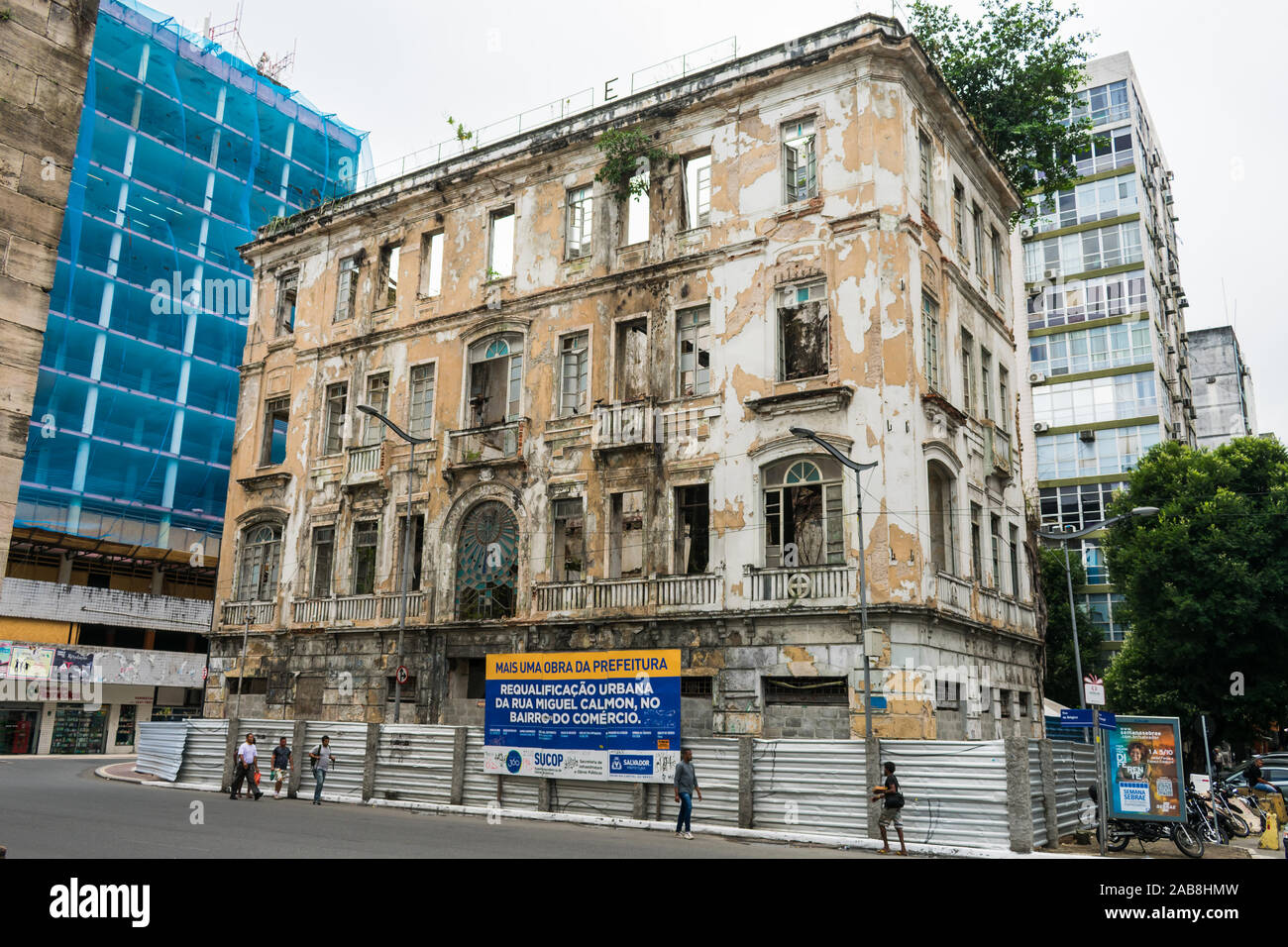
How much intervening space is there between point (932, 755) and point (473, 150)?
22.2 m

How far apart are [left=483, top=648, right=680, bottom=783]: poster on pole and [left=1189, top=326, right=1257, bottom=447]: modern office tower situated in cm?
5922

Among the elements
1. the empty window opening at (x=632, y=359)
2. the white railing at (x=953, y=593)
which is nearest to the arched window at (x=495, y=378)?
the empty window opening at (x=632, y=359)

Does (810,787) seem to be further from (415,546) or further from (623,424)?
(415,546)

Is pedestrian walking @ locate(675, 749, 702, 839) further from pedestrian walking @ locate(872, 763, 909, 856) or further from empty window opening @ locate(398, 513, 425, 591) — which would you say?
empty window opening @ locate(398, 513, 425, 591)

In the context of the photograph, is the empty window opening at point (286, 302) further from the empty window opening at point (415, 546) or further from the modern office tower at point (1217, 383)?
the modern office tower at point (1217, 383)

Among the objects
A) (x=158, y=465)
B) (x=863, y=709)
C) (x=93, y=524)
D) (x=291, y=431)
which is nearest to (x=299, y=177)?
(x=158, y=465)

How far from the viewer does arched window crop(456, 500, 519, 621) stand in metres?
27.3

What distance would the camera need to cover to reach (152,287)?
51125 millimetres

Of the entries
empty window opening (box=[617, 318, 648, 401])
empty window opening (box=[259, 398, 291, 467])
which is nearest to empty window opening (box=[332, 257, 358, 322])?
empty window opening (box=[259, 398, 291, 467])

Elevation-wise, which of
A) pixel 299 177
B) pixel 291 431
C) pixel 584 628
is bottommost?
pixel 584 628

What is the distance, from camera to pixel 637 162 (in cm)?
2781

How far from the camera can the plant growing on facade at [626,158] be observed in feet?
90.3

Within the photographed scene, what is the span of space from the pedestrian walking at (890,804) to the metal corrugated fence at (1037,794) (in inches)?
90.9

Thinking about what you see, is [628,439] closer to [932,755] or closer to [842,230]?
[842,230]
